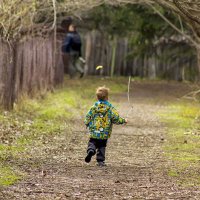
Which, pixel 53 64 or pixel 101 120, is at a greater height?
pixel 53 64

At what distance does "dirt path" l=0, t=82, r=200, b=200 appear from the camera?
10766mm

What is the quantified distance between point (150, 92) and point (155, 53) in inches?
148

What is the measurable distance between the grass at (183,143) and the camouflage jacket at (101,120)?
1109 mm

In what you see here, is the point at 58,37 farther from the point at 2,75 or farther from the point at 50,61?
the point at 2,75

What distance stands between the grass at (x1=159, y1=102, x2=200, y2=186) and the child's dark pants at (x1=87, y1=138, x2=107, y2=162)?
1.05m

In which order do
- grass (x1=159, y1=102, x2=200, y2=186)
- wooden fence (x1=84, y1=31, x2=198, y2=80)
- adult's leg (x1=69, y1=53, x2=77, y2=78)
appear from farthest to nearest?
1. wooden fence (x1=84, y1=31, x2=198, y2=80)
2. adult's leg (x1=69, y1=53, x2=77, y2=78)
3. grass (x1=159, y1=102, x2=200, y2=186)

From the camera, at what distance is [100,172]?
12961 mm

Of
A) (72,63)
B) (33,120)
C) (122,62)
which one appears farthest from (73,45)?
(33,120)

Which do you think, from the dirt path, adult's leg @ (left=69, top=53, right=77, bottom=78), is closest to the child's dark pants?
the dirt path

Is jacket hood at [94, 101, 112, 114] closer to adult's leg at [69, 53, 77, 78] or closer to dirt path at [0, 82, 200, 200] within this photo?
dirt path at [0, 82, 200, 200]

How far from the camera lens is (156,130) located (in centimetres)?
2050

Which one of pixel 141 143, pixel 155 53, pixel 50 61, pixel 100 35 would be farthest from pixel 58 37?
pixel 141 143

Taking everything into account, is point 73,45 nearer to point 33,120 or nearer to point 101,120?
point 33,120

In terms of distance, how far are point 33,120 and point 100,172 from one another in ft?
25.1
